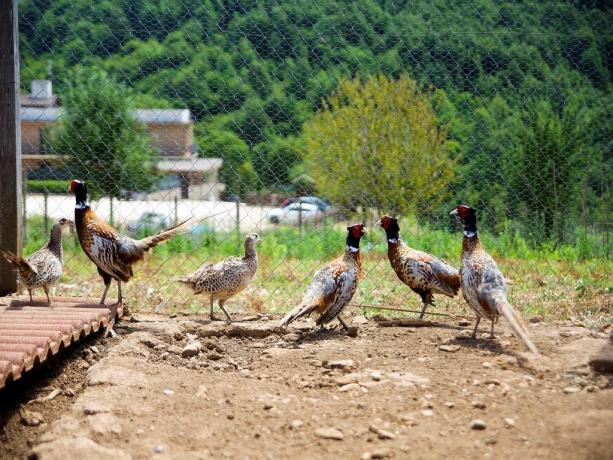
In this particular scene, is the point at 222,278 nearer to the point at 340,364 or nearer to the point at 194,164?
the point at 194,164

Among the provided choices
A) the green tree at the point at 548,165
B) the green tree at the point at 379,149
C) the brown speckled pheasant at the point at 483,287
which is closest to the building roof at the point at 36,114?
the green tree at the point at 379,149

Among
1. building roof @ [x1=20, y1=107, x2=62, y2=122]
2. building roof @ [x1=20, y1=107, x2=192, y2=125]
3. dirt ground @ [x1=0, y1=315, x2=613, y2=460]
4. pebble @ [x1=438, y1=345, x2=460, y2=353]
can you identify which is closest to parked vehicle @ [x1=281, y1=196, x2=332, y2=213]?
building roof @ [x1=20, y1=107, x2=192, y2=125]

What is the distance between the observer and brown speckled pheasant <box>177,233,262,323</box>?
237 inches

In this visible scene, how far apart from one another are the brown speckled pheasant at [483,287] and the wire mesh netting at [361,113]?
3.74 feet

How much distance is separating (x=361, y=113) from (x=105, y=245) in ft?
7.95

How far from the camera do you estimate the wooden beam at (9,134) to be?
6.07 metres

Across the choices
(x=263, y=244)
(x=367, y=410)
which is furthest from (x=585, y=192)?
(x=367, y=410)

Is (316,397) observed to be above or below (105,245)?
below

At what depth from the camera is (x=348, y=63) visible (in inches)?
265

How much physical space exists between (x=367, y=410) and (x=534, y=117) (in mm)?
4157

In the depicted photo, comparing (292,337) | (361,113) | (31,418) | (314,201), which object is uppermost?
(361,113)

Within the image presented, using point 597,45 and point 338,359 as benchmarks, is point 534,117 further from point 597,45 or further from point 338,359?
point 338,359

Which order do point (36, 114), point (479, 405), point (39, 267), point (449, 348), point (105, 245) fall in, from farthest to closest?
point (36, 114), point (105, 245), point (39, 267), point (449, 348), point (479, 405)

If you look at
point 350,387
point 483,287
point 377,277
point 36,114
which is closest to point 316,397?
point 350,387
